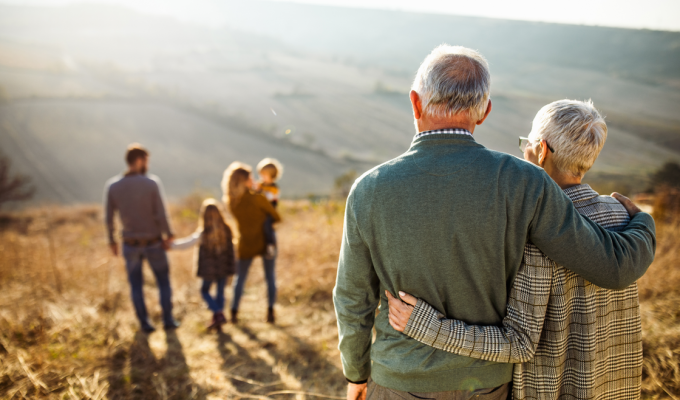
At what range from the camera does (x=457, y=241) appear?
108 centimetres

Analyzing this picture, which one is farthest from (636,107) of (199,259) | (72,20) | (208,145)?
(72,20)

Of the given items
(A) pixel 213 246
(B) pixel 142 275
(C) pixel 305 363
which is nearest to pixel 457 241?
(C) pixel 305 363

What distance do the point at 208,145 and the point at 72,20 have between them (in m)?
26.8

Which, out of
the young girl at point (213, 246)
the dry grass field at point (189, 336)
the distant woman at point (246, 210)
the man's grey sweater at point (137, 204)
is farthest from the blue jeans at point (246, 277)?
the man's grey sweater at point (137, 204)

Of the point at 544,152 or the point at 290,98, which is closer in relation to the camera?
the point at 544,152

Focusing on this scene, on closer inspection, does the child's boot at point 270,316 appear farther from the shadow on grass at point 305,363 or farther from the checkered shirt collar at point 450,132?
the checkered shirt collar at point 450,132

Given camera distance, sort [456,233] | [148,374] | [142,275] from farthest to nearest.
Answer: [142,275] < [148,374] < [456,233]

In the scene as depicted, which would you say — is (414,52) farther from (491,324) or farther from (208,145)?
(491,324)

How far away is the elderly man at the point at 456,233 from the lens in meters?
1.04

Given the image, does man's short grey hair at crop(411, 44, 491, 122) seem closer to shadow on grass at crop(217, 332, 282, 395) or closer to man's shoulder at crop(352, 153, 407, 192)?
man's shoulder at crop(352, 153, 407, 192)

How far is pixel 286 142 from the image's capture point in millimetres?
29031

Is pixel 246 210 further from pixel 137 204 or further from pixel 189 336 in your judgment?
pixel 189 336

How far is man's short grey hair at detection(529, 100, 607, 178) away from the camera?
50.3 inches

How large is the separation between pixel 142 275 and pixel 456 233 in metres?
3.69
